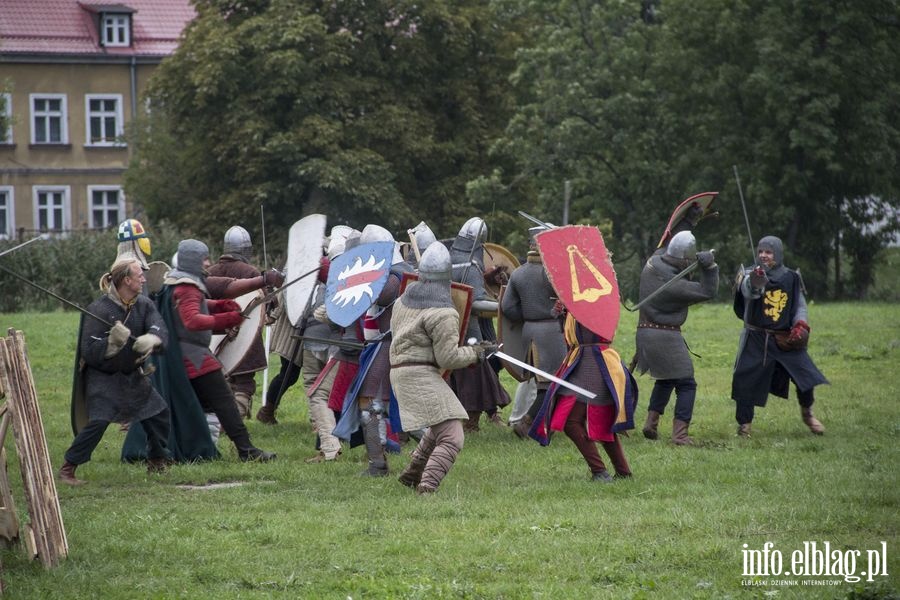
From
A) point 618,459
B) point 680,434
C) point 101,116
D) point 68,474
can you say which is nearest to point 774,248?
point 680,434

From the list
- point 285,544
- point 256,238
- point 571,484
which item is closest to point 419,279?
point 571,484

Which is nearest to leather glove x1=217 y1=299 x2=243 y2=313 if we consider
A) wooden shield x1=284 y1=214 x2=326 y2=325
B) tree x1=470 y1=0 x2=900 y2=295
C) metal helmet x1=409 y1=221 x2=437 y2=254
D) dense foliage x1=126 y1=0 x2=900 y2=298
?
wooden shield x1=284 y1=214 x2=326 y2=325

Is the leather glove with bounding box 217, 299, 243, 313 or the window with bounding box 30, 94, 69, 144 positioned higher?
the window with bounding box 30, 94, 69, 144

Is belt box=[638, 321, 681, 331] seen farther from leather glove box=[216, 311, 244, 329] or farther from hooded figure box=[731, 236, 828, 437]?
leather glove box=[216, 311, 244, 329]

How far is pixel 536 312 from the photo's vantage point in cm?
1145

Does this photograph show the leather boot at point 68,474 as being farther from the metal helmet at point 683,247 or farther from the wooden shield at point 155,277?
the metal helmet at point 683,247

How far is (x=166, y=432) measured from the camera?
10078 millimetres

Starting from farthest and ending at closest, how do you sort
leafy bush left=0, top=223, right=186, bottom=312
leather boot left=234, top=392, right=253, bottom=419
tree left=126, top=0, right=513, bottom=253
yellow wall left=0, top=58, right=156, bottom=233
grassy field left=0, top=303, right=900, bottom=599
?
yellow wall left=0, top=58, right=156, bottom=233
tree left=126, top=0, right=513, bottom=253
leafy bush left=0, top=223, right=186, bottom=312
leather boot left=234, top=392, right=253, bottom=419
grassy field left=0, top=303, right=900, bottom=599

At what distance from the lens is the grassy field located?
21.9ft

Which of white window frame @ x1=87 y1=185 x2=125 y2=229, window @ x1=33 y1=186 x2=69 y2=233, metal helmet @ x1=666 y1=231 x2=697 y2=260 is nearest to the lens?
metal helmet @ x1=666 y1=231 x2=697 y2=260

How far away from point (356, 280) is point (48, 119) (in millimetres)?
37324

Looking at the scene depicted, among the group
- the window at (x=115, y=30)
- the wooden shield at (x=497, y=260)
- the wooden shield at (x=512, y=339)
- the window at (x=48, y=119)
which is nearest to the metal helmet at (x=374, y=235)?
the wooden shield at (x=512, y=339)

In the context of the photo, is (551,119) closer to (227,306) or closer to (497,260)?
(497,260)

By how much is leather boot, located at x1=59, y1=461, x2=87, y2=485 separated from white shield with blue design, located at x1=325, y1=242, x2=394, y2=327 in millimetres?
1923
